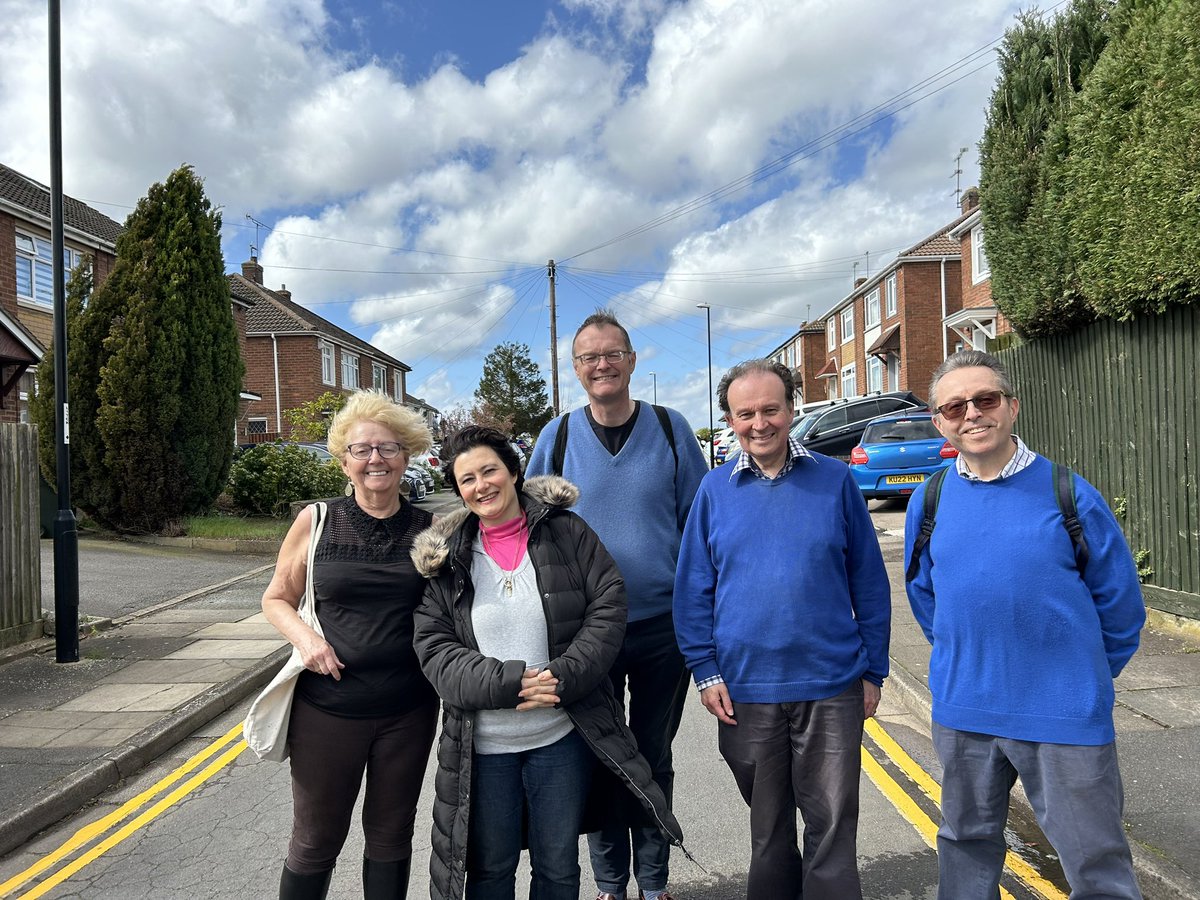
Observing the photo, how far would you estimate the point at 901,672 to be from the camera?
19.2 feet

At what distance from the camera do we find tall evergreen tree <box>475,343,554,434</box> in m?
50.9

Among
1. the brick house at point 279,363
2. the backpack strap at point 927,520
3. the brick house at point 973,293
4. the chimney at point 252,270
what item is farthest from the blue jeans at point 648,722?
the chimney at point 252,270

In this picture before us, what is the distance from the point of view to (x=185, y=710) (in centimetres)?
554

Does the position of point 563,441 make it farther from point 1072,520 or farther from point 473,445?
point 1072,520

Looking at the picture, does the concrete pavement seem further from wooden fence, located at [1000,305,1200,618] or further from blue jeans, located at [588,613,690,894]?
blue jeans, located at [588,613,690,894]

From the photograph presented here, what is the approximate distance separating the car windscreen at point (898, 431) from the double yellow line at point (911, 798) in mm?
10023

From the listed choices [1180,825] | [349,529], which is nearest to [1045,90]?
[1180,825]

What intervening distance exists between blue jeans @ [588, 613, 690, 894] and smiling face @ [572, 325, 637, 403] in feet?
2.70

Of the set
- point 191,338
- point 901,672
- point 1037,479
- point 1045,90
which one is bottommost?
point 901,672

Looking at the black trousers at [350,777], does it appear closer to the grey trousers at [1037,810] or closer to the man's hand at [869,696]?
the man's hand at [869,696]

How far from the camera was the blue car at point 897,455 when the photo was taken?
46.7ft

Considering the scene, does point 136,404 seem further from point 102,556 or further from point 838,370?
point 838,370

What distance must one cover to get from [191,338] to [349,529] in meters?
12.7

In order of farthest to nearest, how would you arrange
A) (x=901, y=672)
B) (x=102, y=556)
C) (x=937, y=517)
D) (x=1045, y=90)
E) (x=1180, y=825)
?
(x=102, y=556) < (x=1045, y=90) < (x=901, y=672) < (x=1180, y=825) < (x=937, y=517)
